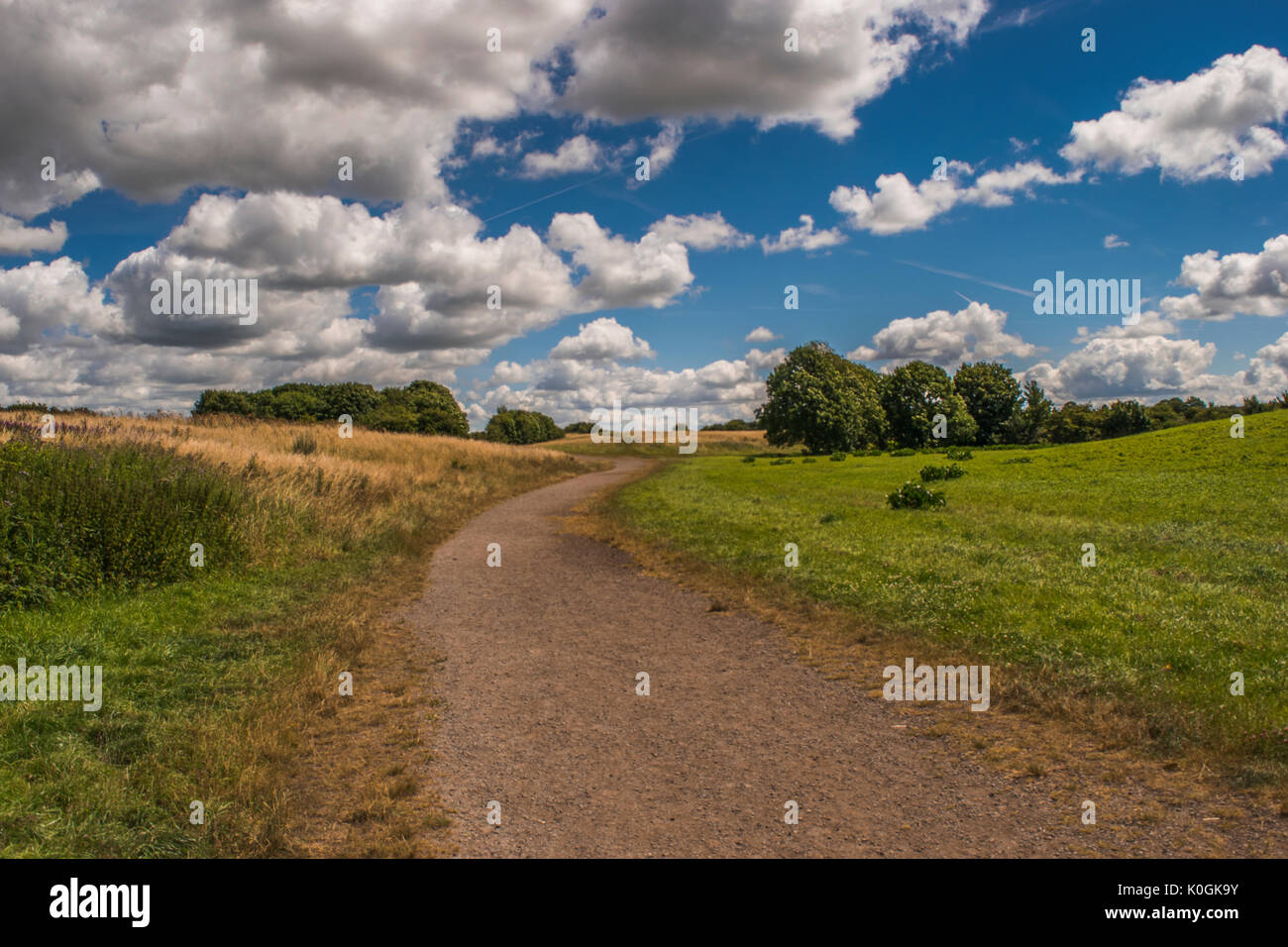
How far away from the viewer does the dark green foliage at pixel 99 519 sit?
9375 mm

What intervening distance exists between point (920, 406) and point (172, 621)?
83524mm

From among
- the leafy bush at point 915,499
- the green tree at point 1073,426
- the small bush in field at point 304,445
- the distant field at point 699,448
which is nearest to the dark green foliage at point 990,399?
the green tree at point 1073,426

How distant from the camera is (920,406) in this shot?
8156 cm

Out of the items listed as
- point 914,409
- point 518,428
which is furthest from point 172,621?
point 518,428

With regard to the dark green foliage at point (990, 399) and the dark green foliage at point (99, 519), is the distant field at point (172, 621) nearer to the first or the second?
the dark green foliage at point (99, 519)

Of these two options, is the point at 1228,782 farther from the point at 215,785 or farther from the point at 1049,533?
the point at 1049,533

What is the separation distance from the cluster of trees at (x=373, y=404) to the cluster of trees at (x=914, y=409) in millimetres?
39628

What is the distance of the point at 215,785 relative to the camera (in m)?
5.15

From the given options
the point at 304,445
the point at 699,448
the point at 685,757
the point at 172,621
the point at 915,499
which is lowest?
the point at 685,757

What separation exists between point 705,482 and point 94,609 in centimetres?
2902

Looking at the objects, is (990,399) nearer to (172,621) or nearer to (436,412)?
(436,412)

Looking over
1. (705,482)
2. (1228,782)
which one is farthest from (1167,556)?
(705,482)

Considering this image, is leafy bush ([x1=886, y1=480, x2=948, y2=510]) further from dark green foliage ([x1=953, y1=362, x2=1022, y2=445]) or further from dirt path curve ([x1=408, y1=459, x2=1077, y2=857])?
dark green foliage ([x1=953, y1=362, x2=1022, y2=445])

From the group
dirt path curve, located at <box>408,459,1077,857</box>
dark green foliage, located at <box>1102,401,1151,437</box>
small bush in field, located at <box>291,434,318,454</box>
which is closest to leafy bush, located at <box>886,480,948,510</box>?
dirt path curve, located at <box>408,459,1077,857</box>
